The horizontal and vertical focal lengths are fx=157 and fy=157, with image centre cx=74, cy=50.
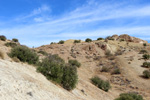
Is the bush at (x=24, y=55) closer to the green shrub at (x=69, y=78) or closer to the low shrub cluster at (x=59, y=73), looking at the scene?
the low shrub cluster at (x=59, y=73)

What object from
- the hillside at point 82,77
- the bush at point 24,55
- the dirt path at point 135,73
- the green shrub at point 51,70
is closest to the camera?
the hillside at point 82,77

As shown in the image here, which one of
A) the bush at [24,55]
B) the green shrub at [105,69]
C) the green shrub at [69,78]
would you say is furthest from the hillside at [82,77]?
the bush at [24,55]

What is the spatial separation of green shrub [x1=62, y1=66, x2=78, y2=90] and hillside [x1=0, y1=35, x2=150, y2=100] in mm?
567

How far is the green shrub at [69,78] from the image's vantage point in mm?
12871

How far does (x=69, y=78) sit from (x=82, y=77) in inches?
438

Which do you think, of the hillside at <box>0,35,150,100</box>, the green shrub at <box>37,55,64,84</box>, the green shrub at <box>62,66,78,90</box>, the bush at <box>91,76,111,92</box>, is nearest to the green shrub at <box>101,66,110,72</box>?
the hillside at <box>0,35,150,100</box>

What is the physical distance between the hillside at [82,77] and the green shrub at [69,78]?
0.57 metres

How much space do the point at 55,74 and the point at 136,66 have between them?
2354 centimetres

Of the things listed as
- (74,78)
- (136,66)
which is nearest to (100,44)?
(136,66)

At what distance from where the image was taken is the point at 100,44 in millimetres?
47656

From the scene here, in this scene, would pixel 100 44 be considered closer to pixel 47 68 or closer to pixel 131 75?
pixel 131 75

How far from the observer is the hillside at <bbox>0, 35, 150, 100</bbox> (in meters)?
7.25

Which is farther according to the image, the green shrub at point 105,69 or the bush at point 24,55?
the green shrub at point 105,69

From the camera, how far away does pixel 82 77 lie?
2406 cm
